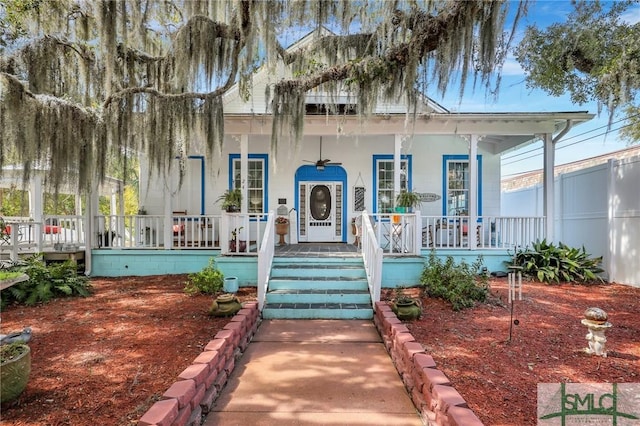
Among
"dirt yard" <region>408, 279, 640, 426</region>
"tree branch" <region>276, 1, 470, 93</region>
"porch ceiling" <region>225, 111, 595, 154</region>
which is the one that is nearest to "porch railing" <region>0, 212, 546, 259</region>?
"dirt yard" <region>408, 279, 640, 426</region>

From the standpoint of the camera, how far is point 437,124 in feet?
25.2

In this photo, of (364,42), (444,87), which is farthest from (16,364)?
(364,42)

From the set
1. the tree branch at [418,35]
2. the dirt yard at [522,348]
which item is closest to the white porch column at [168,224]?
the tree branch at [418,35]

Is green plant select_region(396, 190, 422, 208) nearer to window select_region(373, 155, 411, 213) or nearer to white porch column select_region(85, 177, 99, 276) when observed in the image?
window select_region(373, 155, 411, 213)

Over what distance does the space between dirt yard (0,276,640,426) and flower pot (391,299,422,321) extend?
13 centimetres

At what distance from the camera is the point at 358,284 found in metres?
5.68

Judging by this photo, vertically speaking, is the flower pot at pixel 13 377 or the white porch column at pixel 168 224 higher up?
the white porch column at pixel 168 224

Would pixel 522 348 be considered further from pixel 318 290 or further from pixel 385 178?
pixel 385 178

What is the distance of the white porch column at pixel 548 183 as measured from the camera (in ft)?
24.2

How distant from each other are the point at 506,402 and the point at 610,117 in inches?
185

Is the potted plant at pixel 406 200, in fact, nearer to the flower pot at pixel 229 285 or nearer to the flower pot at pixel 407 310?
the flower pot at pixel 407 310

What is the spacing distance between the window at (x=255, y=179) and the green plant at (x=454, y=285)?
16.1 ft

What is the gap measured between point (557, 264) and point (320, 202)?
5414 mm

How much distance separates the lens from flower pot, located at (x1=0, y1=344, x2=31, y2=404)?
236cm
